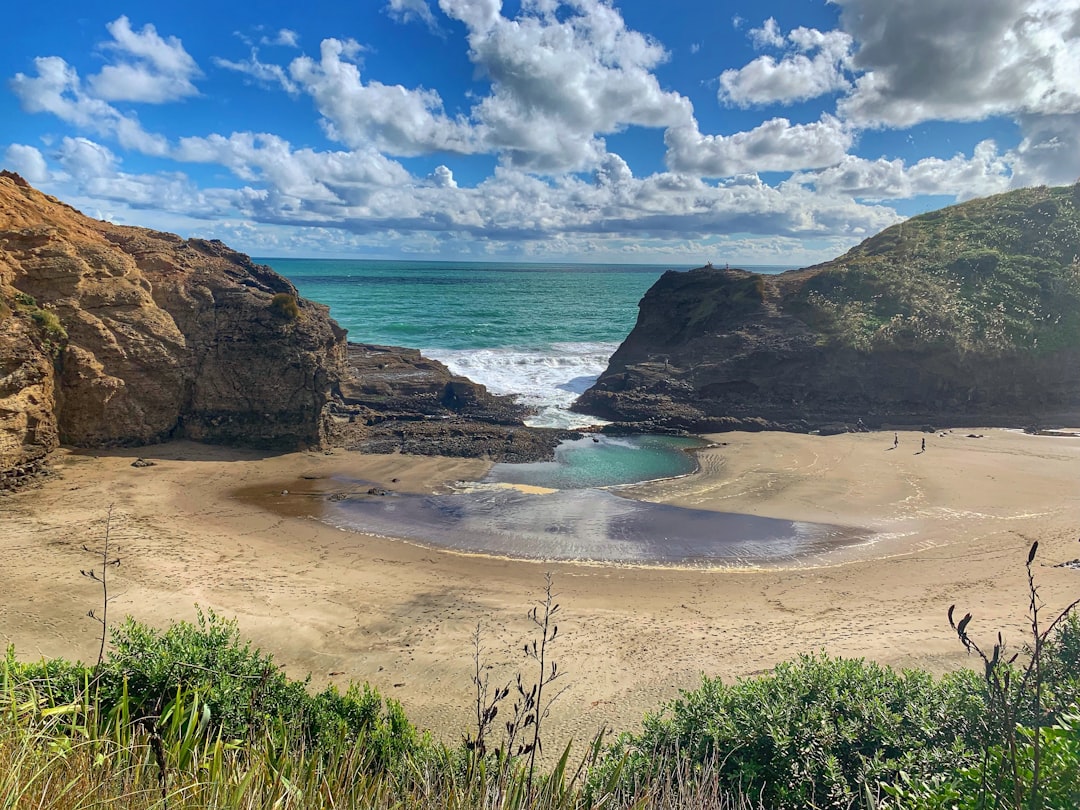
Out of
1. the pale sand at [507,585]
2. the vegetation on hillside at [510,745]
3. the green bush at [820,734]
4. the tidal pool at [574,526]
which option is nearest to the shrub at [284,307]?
the pale sand at [507,585]

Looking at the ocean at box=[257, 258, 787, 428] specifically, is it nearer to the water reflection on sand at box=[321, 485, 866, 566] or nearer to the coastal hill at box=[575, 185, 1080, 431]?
the coastal hill at box=[575, 185, 1080, 431]

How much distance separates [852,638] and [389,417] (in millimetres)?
23336

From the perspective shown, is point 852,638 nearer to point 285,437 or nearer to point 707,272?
point 285,437

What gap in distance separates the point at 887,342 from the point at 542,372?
22.5 m

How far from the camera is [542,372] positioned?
44.7 metres

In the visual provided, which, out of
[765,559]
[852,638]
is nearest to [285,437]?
[765,559]

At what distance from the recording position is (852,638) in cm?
1123

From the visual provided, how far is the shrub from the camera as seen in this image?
2484 cm

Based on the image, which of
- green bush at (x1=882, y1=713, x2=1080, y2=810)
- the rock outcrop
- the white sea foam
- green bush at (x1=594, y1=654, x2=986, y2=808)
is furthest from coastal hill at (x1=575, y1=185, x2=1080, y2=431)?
green bush at (x1=882, y1=713, x2=1080, y2=810)

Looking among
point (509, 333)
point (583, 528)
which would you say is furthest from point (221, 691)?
point (509, 333)

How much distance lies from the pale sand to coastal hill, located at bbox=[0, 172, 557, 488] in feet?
5.38

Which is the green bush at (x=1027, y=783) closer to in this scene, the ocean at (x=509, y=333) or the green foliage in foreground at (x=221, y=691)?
the green foliage in foreground at (x=221, y=691)

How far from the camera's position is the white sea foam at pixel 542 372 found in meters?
34.4

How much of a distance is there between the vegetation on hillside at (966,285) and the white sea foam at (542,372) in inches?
592
